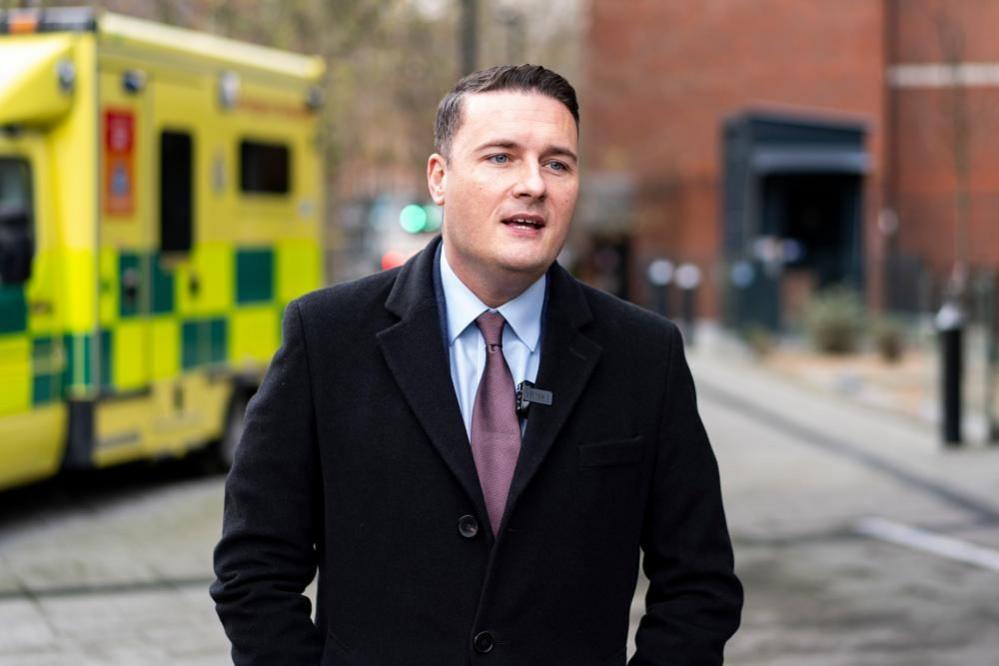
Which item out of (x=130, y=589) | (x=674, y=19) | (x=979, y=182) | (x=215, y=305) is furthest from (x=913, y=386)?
(x=674, y=19)

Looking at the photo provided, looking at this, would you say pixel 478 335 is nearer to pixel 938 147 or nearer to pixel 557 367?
pixel 557 367

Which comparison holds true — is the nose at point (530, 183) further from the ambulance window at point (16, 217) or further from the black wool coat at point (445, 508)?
the ambulance window at point (16, 217)

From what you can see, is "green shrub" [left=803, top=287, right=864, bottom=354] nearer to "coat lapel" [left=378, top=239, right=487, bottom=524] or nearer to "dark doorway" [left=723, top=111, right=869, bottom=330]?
"dark doorway" [left=723, top=111, right=869, bottom=330]

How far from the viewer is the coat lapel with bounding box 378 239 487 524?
2805 mm

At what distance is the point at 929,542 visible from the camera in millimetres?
9930

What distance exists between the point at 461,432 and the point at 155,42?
865 centimetres

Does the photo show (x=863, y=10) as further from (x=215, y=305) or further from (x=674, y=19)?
(x=215, y=305)

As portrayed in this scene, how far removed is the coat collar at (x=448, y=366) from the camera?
2811mm

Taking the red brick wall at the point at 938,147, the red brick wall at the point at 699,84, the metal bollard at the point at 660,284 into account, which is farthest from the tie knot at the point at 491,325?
the red brick wall at the point at 938,147

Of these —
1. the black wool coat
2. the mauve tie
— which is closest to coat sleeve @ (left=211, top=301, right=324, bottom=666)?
the black wool coat

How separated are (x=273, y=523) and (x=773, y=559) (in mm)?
6851

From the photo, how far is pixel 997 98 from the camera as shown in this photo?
35.1 m

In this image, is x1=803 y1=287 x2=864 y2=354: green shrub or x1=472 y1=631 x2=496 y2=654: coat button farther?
x1=803 y1=287 x2=864 y2=354: green shrub

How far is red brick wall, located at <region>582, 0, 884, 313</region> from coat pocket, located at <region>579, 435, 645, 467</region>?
103 feet
